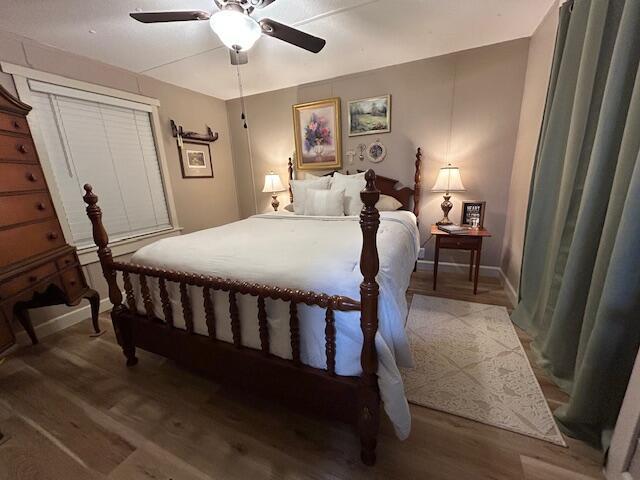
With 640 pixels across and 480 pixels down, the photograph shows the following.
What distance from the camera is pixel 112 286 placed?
1648 mm

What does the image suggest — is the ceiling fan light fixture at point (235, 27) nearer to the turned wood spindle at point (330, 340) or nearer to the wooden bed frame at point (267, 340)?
the wooden bed frame at point (267, 340)

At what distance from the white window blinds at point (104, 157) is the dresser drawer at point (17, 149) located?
483 millimetres

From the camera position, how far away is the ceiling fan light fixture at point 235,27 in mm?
1447

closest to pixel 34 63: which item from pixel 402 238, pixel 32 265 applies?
pixel 32 265

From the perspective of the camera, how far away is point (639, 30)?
1049mm

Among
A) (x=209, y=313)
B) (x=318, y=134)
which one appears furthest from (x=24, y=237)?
(x=318, y=134)

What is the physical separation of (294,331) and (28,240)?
193 cm

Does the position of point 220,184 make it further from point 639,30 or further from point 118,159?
point 639,30

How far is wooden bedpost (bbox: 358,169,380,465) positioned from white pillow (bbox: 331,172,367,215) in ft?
5.77

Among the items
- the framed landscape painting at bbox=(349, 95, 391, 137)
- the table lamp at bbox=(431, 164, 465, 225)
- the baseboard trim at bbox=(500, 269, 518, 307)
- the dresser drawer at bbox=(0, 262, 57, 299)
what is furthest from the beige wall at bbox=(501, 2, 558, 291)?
the dresser drawer at bbox=(0, 262, 57, 299)

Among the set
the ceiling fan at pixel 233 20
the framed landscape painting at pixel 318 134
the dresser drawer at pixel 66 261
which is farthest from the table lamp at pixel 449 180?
the dresser drawer at pixel 66 261

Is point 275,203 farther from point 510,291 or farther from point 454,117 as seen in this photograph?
point 510,291

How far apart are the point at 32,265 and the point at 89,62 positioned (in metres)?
1.99

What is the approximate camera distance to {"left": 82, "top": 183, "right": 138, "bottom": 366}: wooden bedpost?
1.54 m
